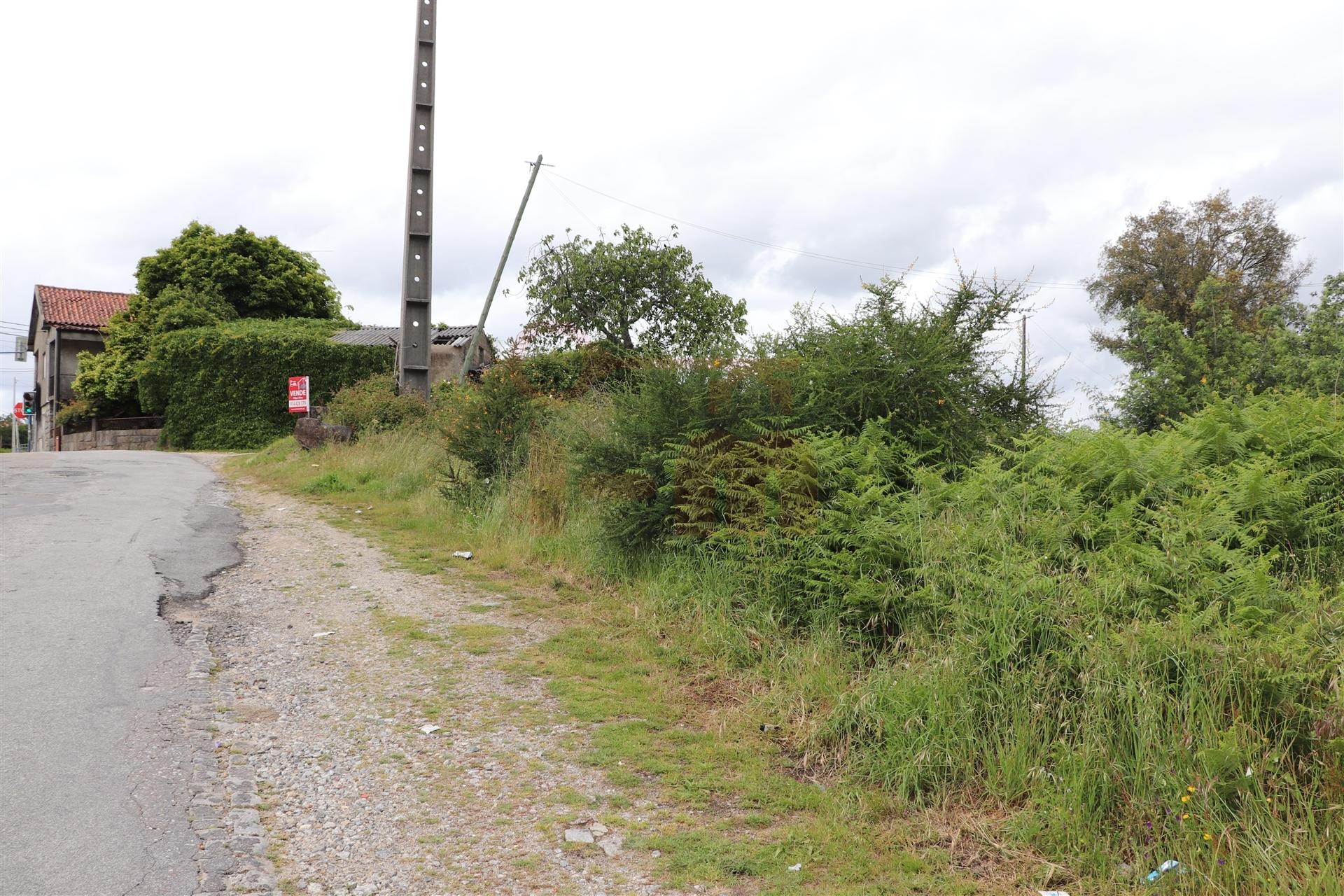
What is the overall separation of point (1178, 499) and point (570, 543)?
5.42 metres

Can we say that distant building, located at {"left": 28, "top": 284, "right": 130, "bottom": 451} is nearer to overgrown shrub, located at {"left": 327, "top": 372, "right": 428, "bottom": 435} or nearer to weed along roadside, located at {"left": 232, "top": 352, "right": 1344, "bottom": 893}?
overgrown shrub, located at {"left": 327, "top": 372, "right": 428, "bottom": 435}

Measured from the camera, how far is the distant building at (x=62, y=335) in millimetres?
45156

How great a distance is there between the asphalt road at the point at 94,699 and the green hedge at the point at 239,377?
23.1 m

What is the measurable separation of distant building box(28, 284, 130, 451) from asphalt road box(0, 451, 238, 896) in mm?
40771

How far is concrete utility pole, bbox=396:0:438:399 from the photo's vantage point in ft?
61.8

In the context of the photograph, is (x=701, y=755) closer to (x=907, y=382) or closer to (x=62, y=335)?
(x=907, y=382)

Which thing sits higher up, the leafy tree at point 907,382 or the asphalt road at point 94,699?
the leafy tree at point 907,382

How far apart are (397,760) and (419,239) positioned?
16263mm

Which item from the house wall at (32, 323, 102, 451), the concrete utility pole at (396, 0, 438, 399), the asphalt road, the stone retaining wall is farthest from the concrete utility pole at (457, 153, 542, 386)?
the house wall at (32, 323, 102, 451)

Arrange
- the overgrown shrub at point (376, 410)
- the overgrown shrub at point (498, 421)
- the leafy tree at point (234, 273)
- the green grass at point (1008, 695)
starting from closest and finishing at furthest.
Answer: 1. the green grass at point (1008, 695)
2. the overgrown shrub at point (498, 421)
3. the overgrown shrub at point (376, 410)
4. the leafy tree at point (234, 273)


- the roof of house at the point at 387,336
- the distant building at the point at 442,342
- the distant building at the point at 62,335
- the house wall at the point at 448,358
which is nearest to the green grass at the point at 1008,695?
the roof of house at the point at 387,336

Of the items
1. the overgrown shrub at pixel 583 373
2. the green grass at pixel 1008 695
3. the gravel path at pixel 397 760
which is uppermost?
the overgrown shrub at pixel 583 373

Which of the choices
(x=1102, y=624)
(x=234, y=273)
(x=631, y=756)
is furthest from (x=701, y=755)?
(x=234, y=273)

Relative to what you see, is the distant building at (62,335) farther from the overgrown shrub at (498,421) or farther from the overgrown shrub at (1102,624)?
the overgrown shrub at (1102,624)
